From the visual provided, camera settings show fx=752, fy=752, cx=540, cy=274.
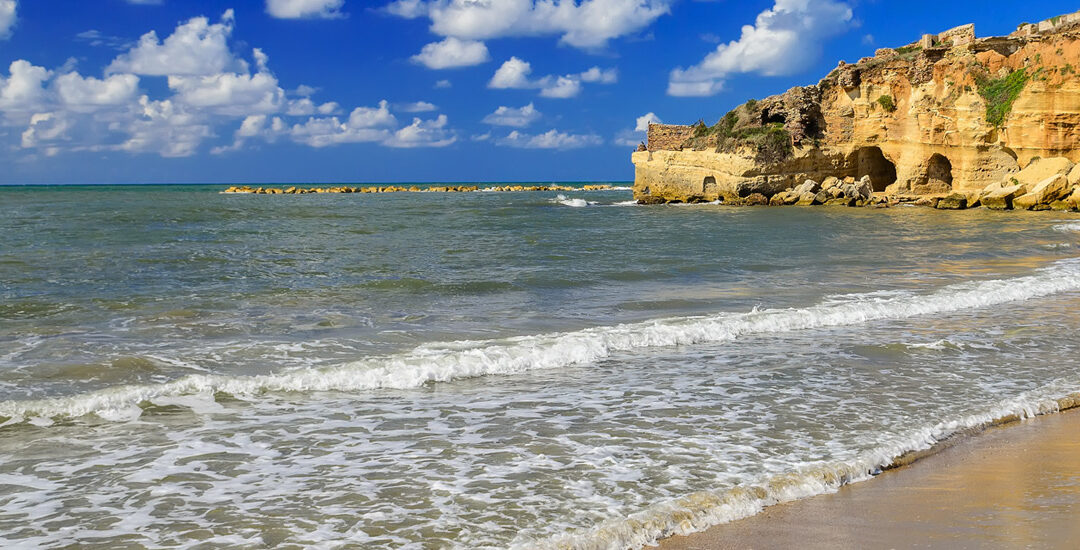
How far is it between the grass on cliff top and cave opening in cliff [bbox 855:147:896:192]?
789cm

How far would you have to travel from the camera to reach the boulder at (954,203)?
33750 millimetres

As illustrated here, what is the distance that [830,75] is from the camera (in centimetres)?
4241

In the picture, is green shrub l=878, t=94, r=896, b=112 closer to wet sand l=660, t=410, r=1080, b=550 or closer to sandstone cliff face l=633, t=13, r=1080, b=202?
sandstone cliff face l=633, t=13, r=1080, b=202

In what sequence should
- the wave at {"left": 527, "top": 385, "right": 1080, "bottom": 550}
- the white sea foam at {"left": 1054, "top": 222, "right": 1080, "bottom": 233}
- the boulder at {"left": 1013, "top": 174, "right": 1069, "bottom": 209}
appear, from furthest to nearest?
the boulder at {"left": 1013, "top": 174, "right": 1069, "bottom": 209} → the white sea foam at {"left": 1054, "top": 222, "right": 1080, "bottom": 233} → the wave at {"left": 527, "top": 385, "right": 1080, "bottom": 550}

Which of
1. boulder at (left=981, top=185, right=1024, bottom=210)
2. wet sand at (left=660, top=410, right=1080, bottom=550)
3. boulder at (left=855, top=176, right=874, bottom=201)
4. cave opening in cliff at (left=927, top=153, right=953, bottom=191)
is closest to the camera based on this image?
wet sand at (left=660, top=410, right=1080, bottom=550)

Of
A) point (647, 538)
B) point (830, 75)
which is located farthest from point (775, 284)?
point (830, 75)

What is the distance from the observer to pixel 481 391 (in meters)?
6.45

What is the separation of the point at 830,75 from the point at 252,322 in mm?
40251

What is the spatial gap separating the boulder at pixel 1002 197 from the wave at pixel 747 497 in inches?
1255

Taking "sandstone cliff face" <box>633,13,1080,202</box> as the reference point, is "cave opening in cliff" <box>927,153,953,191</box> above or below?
below

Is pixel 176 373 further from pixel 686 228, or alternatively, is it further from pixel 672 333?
pixel 686 228

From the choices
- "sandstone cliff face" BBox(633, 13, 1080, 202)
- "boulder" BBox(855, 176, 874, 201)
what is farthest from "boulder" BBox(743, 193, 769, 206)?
"boulder" BBox(855, 176, 874, 201)

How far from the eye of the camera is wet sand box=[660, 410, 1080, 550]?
137 inches

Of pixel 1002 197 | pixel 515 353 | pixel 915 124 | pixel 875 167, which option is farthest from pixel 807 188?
pixel 515 353
